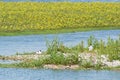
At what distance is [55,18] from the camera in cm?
4300

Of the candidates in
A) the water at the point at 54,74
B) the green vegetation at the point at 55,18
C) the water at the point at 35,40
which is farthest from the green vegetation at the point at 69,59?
the green vegetation at the point at 55,18

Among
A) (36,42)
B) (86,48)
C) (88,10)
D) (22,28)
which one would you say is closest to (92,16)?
(88,10)

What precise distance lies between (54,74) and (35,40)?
11.7 metres

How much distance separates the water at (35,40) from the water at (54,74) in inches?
194

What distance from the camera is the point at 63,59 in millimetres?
25359

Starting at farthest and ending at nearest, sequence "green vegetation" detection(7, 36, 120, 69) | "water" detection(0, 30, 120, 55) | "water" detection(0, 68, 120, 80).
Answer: "water" detection(0, 30, 120, 55) → "green vegetation" detection(7, 36, 120, 69) → "water" detection(0, 68, 120, 80)

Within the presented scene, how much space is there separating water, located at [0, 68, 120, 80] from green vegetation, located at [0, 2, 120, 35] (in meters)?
14.3

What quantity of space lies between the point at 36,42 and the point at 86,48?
20.3 feet

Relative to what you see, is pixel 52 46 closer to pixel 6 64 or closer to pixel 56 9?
pixel 6 64

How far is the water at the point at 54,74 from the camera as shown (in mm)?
23094

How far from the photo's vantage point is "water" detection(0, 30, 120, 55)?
31016mm

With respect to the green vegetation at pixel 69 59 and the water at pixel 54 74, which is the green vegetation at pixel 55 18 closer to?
the green vegetation at pixel 69 59

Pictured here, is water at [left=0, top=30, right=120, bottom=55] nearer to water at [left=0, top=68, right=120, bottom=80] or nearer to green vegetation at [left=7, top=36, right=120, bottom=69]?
green vegetation at [left=7, top=36, right=120, bottom=69]

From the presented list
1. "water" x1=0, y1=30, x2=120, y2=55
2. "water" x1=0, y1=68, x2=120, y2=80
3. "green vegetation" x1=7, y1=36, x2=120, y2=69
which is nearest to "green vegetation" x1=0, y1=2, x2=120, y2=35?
"water" x1=0, y1=30, x2=120, y2=55
